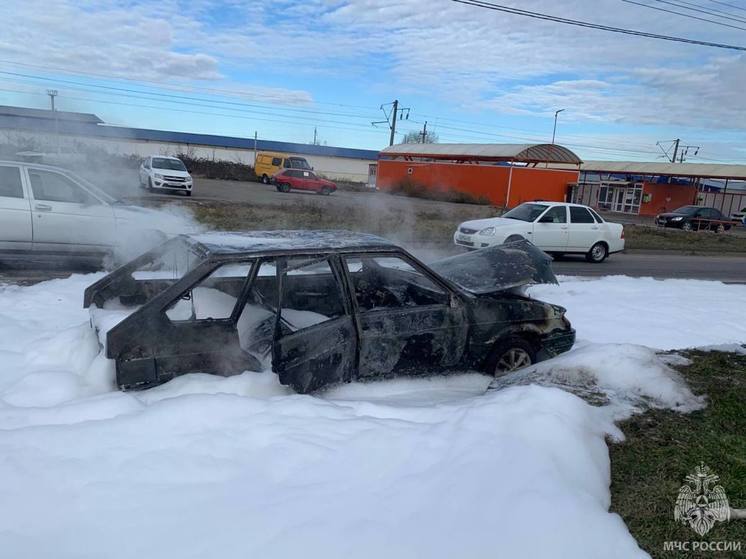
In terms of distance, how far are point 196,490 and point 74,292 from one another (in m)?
4.97

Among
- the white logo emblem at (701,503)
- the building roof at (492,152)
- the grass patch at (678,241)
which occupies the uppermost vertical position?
the building roof at (492,152)

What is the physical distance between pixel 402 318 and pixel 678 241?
20.6 m

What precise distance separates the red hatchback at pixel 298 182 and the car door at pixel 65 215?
Answer: 72.7ft

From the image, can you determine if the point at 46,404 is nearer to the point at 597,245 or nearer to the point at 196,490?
the point at 196,490

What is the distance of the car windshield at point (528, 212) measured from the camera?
14.1 metres

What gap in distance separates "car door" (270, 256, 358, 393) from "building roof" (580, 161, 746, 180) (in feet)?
136

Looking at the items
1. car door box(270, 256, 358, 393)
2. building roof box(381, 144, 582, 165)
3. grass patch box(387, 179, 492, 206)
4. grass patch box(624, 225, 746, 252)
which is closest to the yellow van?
grass patch box(387, 179, 492, 206)

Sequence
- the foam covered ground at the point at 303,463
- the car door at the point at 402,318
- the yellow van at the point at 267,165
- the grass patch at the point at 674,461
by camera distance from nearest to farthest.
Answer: the foam covered ground at the point at 303,463 < the grass patch at the point at 674,461 < the car door at the point at 402,318 < the yellow van at the point at 267,165

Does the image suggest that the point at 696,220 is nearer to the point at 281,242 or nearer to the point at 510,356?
the point at 510,356

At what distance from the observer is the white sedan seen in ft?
26.8

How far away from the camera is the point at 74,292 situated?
265 inches

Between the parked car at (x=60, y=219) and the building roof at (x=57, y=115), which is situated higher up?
the building roof at (x=57, y=115)

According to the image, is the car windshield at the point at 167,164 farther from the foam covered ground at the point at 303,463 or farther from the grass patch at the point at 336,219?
the foam covered ground at the point at 303,463

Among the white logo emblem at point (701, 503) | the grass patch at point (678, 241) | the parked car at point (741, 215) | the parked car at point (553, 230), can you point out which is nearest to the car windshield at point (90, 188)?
the parked car at point (553, 230)
